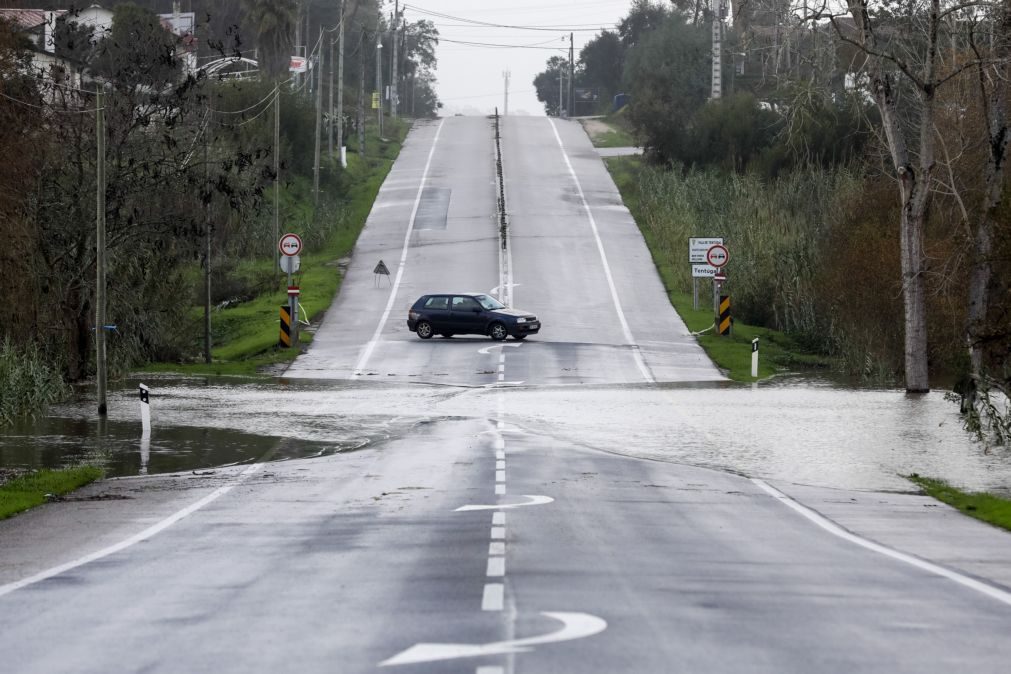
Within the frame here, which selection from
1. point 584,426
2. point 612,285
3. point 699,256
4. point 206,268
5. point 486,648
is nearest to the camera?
point 486,648

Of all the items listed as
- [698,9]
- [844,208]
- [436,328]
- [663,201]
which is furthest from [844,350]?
[698,9]

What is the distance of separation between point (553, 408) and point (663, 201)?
140 feet

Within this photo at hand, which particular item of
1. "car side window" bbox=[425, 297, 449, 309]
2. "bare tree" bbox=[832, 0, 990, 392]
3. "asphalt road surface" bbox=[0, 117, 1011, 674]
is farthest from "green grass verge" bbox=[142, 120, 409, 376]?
"bare tree" bbox=[832, 0, 990, 392]

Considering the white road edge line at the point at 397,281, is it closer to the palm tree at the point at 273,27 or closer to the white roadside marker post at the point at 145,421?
the palm tree at the point at 273,27

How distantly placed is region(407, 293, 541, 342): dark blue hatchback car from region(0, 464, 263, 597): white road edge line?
1022 inches

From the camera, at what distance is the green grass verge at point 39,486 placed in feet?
54.0

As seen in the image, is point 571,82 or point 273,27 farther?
→ point 571,82

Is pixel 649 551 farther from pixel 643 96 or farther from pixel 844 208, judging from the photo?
pixel 643 96

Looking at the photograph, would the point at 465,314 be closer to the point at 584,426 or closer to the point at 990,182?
the point at 990,182

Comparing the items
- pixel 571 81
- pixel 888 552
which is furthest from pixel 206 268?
pixel 571 81

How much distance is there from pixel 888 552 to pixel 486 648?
5858mm

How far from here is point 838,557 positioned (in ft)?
40.9

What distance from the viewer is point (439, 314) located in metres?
45.6

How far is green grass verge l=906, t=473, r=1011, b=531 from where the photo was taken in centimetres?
1588
